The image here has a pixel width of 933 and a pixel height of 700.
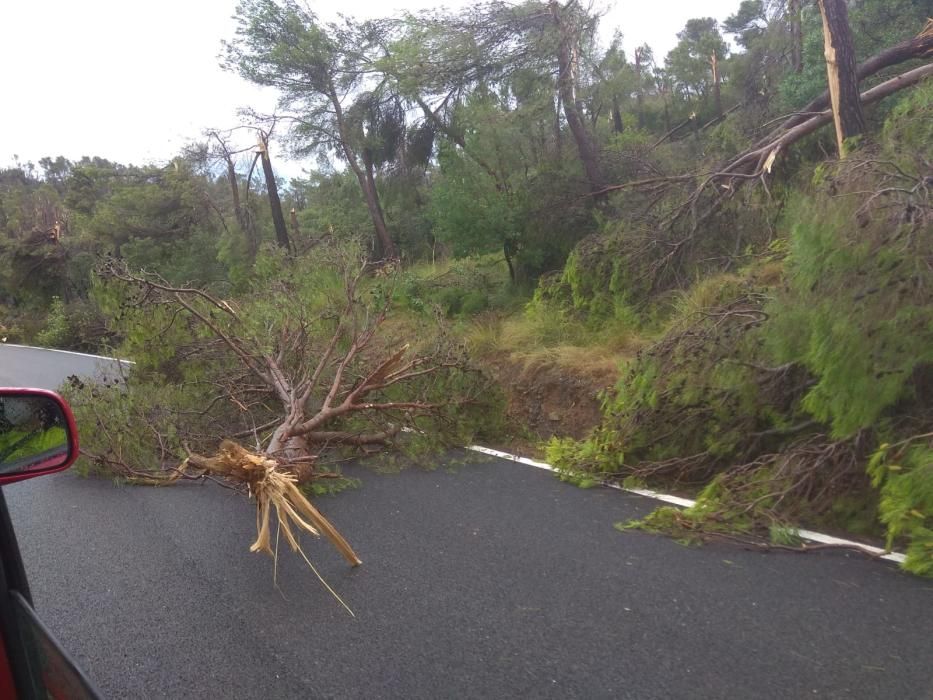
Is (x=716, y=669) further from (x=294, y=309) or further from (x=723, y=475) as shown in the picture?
(x=294, y=309)

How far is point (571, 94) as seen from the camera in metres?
14.3

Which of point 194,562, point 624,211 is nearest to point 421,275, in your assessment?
point 624,211

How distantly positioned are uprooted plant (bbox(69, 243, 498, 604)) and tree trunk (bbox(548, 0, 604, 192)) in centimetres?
626

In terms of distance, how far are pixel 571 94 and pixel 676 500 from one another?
1049 cm

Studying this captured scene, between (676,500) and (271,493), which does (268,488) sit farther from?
(676,500)

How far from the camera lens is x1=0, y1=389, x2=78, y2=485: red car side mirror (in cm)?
223

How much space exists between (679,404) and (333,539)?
313 centimetres

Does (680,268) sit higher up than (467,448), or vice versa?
(680,268)

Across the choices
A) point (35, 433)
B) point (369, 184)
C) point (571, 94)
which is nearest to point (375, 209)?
point (369, 184)

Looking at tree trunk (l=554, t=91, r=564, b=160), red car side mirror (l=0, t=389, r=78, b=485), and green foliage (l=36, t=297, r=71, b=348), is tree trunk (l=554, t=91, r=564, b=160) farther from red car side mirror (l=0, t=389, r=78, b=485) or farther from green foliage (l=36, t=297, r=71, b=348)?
green foliage (l=36, t=297, r=71, b=348)

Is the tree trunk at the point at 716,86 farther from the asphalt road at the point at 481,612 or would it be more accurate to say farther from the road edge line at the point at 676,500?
the asphalt road at the point at 481,612

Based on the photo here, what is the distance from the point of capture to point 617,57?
55.3 ft

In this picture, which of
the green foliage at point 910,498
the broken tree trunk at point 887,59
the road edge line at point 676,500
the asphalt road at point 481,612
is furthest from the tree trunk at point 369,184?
the green foliage at point 910,498

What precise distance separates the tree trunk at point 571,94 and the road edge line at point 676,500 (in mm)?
7918
